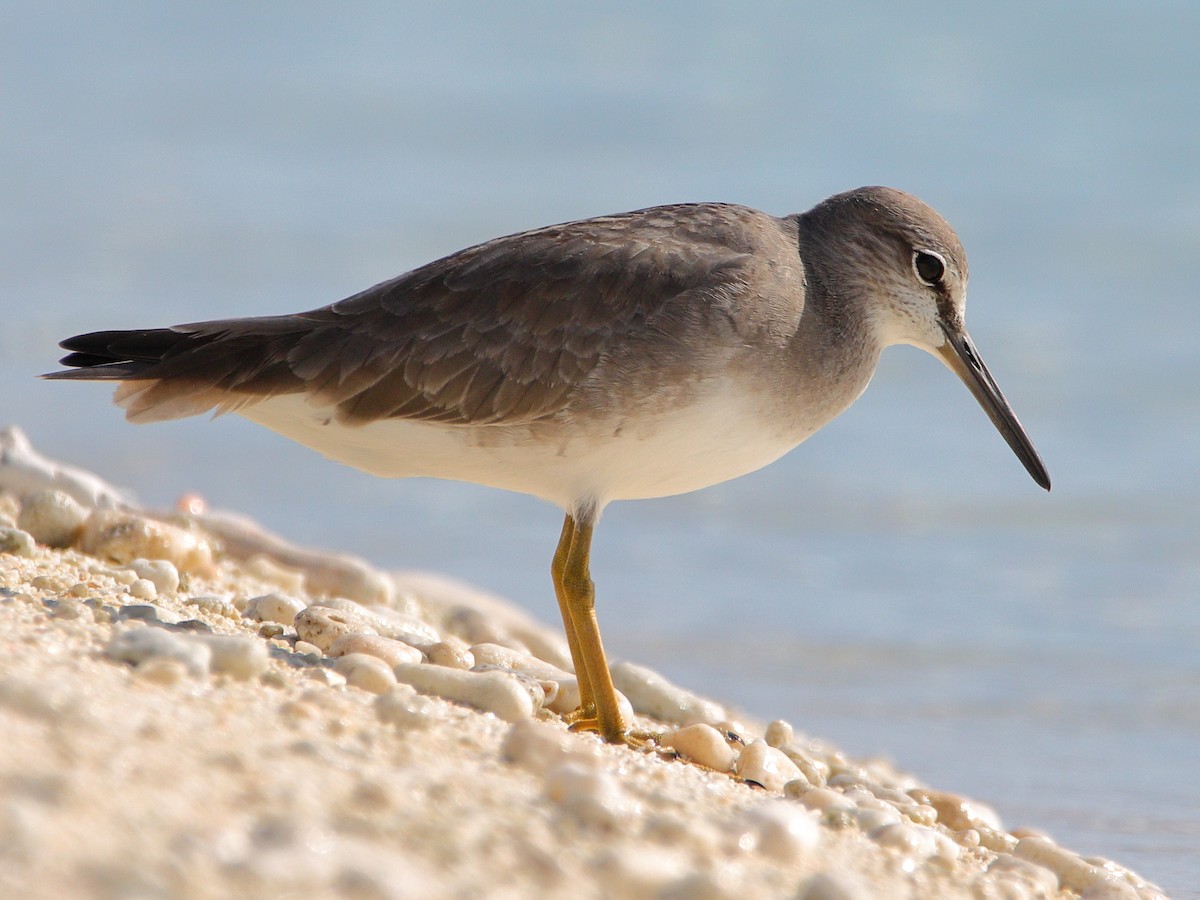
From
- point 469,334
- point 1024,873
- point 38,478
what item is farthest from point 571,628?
point 38,478

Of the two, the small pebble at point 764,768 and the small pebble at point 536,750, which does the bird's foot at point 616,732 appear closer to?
the small pebble at point 764,768

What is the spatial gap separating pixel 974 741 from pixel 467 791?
4.60 metres

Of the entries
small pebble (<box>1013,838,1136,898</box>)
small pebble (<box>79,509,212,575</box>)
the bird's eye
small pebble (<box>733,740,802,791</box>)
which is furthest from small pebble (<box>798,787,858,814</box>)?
small pebble (<box>79,509,212,575</box>)

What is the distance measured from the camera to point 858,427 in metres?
12.4

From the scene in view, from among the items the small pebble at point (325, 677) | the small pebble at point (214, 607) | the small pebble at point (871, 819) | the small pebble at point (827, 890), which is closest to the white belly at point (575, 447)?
the small pebble at point (214, 607)

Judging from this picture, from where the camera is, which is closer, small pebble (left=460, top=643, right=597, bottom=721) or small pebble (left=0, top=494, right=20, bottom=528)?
small pebble (left=460, top=643, right=597, bottom=721)

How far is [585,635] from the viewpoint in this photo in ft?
19.0

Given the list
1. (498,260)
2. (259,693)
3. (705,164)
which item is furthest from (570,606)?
(705,164)

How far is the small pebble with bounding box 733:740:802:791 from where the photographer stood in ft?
17.4

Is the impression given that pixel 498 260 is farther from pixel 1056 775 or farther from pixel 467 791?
pixel 1056 775

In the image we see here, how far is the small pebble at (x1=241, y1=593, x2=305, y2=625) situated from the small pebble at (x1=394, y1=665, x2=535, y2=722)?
1057mm

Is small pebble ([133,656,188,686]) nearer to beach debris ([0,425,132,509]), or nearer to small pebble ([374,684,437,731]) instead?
small pebble ([374,684,437,731])

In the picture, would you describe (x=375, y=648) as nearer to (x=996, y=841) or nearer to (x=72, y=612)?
(x=72, y=612)

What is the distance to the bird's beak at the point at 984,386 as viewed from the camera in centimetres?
611
